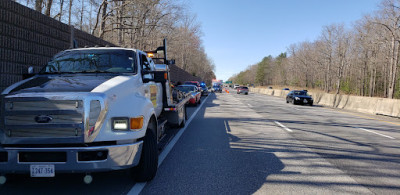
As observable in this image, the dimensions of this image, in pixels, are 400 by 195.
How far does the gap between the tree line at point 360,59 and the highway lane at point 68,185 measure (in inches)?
1188

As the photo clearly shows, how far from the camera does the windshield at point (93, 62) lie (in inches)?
189

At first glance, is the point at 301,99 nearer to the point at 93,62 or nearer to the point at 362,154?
the point at 362,154

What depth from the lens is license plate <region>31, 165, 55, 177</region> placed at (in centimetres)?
325

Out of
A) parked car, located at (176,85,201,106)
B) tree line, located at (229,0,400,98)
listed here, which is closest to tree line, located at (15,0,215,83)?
parked car, located at (176,85,201,106)

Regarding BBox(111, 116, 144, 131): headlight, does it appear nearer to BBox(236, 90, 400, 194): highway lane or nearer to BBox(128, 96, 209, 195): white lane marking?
BBox(128, 96, 209, 195): white lane marking

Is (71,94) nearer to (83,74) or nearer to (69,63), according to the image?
(83,74)

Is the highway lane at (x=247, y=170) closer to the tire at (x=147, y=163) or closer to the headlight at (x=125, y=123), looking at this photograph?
the tire at (x=147, y=163)

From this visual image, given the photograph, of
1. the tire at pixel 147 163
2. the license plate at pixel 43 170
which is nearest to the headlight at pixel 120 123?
the tire at pixel 147 163

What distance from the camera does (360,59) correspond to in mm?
58062

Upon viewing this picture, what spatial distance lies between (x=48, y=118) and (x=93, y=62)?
183 cm

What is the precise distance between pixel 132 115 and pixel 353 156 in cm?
505

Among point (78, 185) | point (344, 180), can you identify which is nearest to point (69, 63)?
point (78, 185)

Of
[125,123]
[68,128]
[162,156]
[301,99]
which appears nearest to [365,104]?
[301,99]

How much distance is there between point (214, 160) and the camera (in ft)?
18.1
